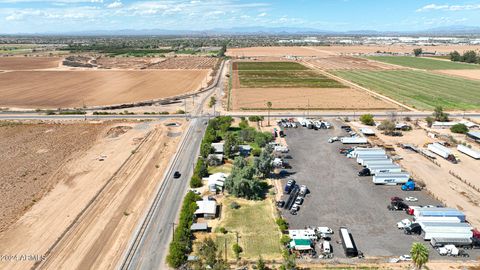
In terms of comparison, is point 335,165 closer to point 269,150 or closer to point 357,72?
point 269,150

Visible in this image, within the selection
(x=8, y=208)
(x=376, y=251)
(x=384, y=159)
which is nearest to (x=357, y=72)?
(x=384, y=159)

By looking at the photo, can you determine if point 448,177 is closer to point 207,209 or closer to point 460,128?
point 460,128

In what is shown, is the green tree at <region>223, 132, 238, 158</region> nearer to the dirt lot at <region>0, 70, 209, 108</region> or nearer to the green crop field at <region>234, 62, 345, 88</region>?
the dirt lot at <region>0, 70, 209, 108</region>

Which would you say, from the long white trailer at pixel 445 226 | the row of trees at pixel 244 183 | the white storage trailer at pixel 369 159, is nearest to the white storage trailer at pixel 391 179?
the white storage trailer at pixel 369 159

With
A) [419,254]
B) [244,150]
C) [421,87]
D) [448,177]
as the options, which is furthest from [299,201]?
[421,87]

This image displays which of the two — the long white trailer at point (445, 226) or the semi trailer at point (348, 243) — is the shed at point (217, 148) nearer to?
the semi trailer at point (348, 243)

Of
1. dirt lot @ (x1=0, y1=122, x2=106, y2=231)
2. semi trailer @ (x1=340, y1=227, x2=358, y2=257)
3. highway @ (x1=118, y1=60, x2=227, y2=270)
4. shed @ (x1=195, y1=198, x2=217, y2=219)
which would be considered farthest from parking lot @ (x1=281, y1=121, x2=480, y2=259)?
dirt lot @ (x1=0, y1=122, x2=106, y2=231)
